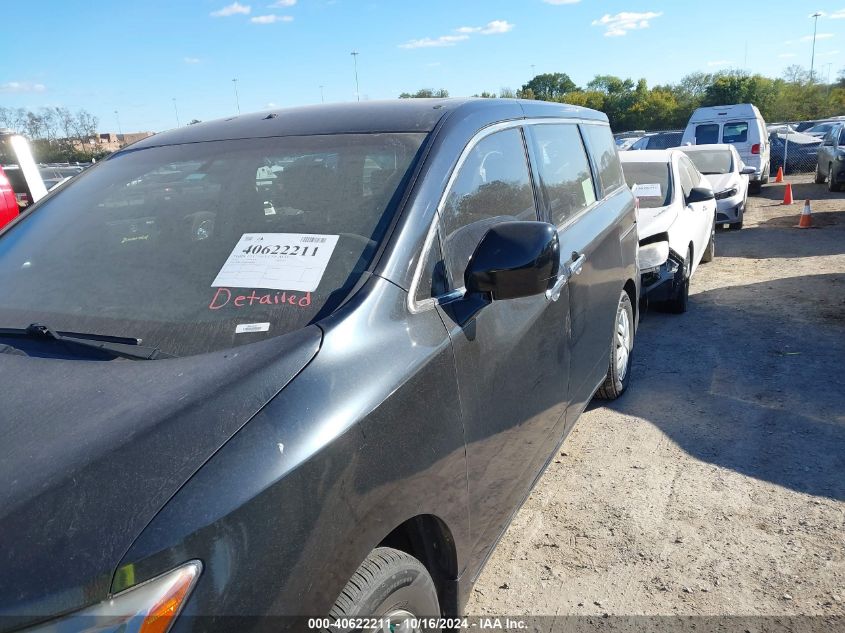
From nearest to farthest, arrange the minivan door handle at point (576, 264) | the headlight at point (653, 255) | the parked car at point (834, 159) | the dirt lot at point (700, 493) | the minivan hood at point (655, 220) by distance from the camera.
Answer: the dirt lot at point (700, 493) → the minivan door handle at point (576, 264) → the headlight at point (653, 255) → the minivan hood at point (655, 220) → the parked car at point (834, 159)

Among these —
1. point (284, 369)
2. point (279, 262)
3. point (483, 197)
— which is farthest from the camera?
point (483, 197)

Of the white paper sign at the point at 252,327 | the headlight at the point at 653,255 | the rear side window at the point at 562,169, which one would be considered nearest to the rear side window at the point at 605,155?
the rear side window at the point at 562,169

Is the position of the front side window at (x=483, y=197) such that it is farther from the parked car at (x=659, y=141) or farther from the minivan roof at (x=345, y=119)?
the parked car at (x=659, y=141)

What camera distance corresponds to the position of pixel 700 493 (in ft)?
11.8

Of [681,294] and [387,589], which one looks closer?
[387,589]

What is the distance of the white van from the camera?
1658 cm

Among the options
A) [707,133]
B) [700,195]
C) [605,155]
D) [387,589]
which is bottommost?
[707,133]

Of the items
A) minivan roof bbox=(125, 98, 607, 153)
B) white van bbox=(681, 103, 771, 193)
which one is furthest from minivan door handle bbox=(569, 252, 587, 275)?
white van bbox=(681, 103, 771, 193)

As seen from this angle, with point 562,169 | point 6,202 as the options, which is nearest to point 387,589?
point 562,169

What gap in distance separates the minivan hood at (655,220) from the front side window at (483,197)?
12.3 ft

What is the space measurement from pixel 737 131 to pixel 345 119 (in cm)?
1649

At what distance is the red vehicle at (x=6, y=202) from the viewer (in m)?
6.80

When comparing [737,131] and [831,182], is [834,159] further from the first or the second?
[737,131]

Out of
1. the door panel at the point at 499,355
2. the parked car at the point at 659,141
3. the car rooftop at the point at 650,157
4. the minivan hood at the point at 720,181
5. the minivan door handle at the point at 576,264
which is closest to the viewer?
the door panel at the point at 499,355
